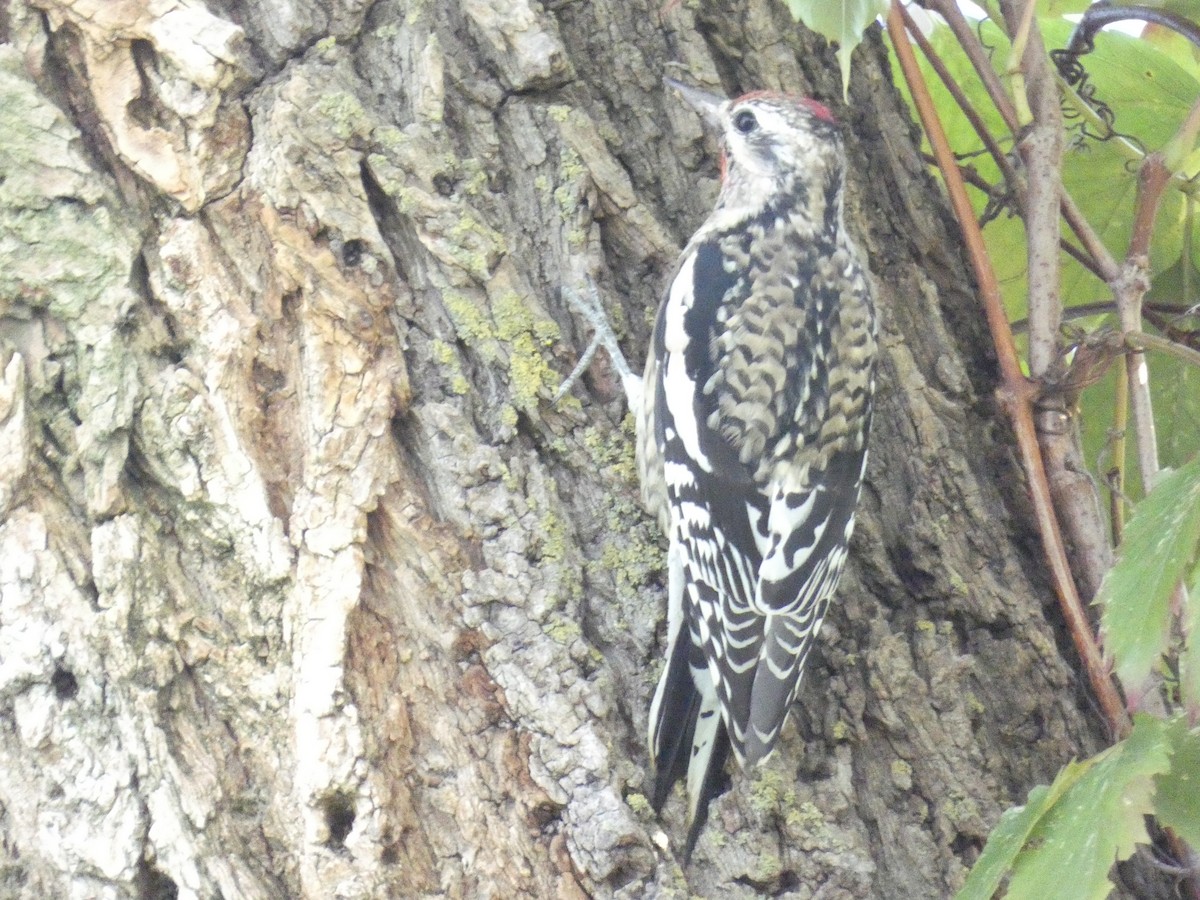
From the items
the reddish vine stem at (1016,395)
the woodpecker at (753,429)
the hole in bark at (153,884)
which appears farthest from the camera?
the reddish vine stem at (1016,395)

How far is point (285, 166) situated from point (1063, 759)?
1491 mm

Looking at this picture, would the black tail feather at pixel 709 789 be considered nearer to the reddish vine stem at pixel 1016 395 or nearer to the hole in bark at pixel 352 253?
the reddish vine stem at pixel 1016 395

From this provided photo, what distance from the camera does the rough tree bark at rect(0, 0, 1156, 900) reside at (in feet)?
5.51

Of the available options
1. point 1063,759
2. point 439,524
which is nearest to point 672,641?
point 439,524

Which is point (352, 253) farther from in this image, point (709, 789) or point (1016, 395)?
point (1016, 395)

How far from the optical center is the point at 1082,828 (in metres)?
1.23

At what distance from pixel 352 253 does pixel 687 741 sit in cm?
87

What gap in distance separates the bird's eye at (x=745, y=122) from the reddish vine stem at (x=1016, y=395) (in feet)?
0.91

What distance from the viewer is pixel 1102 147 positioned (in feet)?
7.52

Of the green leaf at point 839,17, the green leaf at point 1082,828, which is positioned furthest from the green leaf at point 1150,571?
the green leaf at point 839,17

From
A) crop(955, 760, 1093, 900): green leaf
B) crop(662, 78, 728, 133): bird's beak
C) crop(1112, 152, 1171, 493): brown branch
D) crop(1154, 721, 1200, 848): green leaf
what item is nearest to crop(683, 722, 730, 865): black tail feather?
crop(955, 760, 1093, 900): green leaf

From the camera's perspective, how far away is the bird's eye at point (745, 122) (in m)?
2.23

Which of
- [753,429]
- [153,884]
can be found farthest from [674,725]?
[153,884]

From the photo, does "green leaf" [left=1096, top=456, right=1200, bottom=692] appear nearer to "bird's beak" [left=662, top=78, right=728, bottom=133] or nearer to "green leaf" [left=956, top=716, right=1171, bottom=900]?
"green leaf" [left=956, top=716, right=1171, bottom=900]
